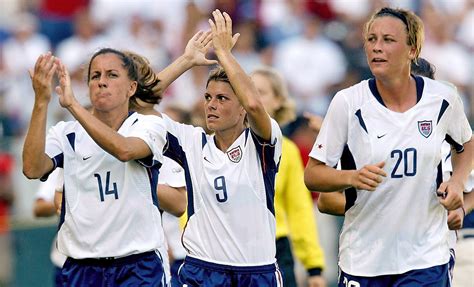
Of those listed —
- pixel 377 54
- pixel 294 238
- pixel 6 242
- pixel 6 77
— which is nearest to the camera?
pixel 377 54

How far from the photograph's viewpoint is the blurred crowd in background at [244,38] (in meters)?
16.0

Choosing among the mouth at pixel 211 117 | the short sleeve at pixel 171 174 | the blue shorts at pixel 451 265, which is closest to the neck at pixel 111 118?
the mouth at pixel 211 117

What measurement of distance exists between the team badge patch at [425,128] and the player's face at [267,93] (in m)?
2.60

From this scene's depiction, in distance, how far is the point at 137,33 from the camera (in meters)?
16.6

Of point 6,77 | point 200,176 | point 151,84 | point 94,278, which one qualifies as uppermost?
point 6,77

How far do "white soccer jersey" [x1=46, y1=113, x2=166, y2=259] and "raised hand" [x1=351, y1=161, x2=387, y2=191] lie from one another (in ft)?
4.26

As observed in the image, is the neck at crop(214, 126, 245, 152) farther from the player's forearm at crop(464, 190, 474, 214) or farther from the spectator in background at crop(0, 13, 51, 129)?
the spectator in background at crop(0, 13, 51, 129)

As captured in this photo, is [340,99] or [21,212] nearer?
[340,99]

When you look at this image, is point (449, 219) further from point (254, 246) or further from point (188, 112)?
point (188, 112)

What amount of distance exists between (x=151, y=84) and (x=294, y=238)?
8.05 ft

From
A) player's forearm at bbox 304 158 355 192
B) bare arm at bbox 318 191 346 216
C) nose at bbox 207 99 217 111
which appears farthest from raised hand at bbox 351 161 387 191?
nose at bbox 207 99 217 111

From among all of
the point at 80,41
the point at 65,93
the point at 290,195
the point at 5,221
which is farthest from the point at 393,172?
the point at 80,41

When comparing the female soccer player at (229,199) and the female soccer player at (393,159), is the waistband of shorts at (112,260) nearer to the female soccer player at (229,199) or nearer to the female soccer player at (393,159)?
the female soccer player at (229,199)

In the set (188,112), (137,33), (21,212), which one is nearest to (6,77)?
(137,33)
